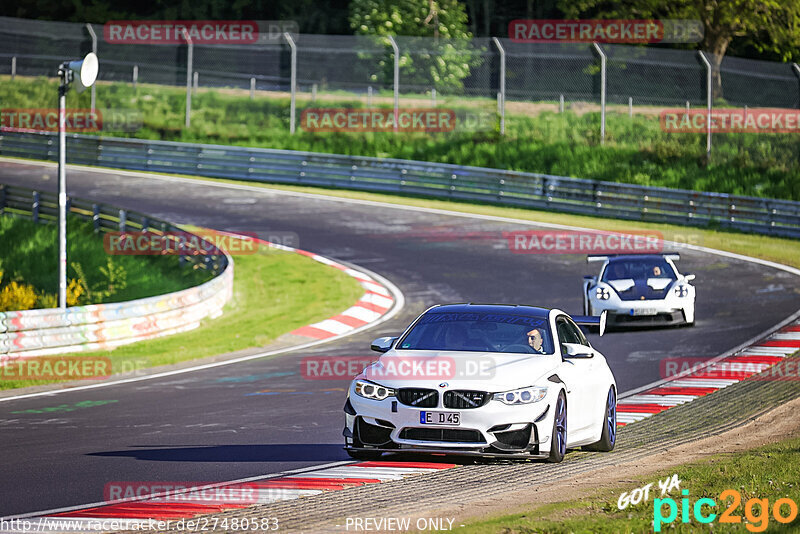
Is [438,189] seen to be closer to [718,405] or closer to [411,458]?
[718,405]

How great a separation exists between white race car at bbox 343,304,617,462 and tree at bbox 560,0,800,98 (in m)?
38.0

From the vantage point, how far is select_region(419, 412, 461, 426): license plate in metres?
9.41

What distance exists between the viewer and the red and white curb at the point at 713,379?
13872 mm

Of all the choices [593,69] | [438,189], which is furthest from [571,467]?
[593,69]

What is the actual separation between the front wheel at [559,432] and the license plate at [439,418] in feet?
2.70

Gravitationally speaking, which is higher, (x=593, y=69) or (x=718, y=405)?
(x=593, y=69)

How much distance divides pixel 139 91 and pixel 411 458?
39866mm

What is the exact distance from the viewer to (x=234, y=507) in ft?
27.8

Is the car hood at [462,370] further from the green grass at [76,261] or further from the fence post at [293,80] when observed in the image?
the fence post at [293,80]

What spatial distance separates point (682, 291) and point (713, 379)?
12.3 ft
